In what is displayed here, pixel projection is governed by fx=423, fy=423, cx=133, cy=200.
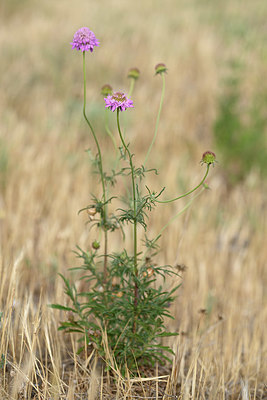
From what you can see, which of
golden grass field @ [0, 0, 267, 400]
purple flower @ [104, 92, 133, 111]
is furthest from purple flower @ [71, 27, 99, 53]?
golden grass field @ [0, 0, 267, 400]

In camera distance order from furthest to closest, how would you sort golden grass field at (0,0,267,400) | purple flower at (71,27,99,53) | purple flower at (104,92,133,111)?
golden grass field at (0,0,267,400), purple flower at (71,27,99,53), purple flower at (104,92,133,111)

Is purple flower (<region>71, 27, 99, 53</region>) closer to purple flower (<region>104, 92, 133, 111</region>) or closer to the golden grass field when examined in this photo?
purple flower (<region>104, 92, 133, 111</region>)

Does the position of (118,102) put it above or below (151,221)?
below

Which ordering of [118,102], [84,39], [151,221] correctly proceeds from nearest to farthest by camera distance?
[118,102] → [84,39] → [151,221]

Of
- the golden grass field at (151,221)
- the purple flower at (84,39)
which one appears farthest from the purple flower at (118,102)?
the golden grass field at (151,221)

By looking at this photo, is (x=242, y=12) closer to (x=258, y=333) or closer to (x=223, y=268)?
(x=223, y=268)

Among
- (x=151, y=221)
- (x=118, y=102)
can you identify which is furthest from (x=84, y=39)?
(x=151, y=221)

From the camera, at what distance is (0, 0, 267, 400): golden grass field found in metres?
1.72

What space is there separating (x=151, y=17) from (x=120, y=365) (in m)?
10.7

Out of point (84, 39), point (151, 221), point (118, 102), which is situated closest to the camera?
point (118, 102)

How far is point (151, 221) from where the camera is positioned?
3510 millimetres

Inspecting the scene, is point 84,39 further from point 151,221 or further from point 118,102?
point 151,221

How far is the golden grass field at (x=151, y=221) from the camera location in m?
1.72

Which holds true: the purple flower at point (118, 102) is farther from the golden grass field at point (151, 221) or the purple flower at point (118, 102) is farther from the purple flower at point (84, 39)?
the golden grass field at point (151, 221)
